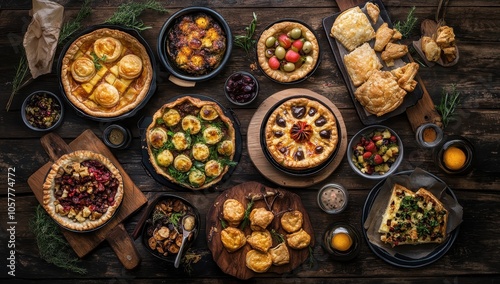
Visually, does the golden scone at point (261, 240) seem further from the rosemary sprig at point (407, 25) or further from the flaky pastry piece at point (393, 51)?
the rosemary sprig at point (407, 25)

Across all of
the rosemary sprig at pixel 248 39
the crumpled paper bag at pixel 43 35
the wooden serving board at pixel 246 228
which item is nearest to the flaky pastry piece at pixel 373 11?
the rosemary sprig at pixel 248 39

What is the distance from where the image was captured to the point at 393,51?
595 centimetres

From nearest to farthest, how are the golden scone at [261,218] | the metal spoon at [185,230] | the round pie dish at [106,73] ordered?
the metal spoon at [185,230]
the golden scone at [261,218]
the round pie dish at [106,73]

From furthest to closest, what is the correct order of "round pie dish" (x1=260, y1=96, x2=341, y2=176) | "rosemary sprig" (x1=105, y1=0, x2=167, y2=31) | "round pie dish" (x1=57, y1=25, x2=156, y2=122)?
"rosemary sprig" (x1=105, y1=0, x2=167, y2=31), "round pie dish" (x1=57, y1=25, x2=156, y2=122), "round pie dish" (x1=260, y1=96, x2=341, y2=176)

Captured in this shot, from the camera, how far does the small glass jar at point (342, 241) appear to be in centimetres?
587

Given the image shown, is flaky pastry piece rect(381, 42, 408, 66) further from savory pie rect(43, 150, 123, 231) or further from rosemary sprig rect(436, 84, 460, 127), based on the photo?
savory pie rect(43, 150, 123, 231)

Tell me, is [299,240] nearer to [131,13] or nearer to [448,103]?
[448,103]

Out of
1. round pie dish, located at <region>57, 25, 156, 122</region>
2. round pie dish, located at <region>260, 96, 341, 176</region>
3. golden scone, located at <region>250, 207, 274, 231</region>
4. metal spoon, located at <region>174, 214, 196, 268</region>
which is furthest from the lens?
round pie dish, located at <region>57, 25, 156, 122</region>

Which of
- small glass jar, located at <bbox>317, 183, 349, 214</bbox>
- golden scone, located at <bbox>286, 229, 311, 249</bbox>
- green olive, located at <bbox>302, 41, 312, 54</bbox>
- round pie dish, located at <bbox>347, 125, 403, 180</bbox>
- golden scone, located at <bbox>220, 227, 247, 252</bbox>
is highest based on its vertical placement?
green olive, located at <bbox>302, 41, 312, 54</bbox>

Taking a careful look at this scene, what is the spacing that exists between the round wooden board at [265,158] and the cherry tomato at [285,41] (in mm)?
484

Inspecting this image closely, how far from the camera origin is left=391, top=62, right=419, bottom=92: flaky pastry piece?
5.88m

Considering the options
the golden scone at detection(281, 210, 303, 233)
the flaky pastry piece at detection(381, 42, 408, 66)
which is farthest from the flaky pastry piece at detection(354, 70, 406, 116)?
the golden scone at detection(281, 210, 303, 233)

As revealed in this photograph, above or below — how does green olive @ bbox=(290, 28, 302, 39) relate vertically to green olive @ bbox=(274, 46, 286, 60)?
above

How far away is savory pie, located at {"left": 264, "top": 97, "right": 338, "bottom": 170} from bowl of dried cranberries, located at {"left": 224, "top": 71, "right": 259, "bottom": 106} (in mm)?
331
